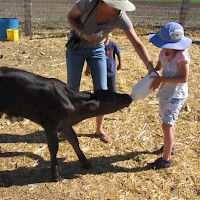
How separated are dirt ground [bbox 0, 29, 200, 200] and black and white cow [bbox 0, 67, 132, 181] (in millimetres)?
651

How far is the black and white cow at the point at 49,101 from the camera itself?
480cm

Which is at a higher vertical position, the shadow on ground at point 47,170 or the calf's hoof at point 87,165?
the calf's hoof at point 87,165

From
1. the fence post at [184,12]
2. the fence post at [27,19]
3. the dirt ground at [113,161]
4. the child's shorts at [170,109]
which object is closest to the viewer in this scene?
the dirt ground at [113,161]

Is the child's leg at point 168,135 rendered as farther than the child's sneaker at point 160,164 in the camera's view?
No

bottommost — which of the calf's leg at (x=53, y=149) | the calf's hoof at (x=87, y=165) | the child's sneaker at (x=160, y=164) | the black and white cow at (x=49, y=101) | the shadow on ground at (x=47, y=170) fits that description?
the shadow on ground at (x=47, y=170)

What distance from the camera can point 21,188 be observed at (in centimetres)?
495

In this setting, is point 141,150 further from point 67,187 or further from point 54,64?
point 54,64

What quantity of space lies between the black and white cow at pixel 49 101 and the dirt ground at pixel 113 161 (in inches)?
25.6

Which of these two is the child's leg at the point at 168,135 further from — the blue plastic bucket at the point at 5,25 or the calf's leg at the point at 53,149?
the blue plastic bucket at the point at 5,25

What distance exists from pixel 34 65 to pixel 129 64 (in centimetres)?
242

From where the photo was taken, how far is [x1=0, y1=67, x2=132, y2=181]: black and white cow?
4805mm

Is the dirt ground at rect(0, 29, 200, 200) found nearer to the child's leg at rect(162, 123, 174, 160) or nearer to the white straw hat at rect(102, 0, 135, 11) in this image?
the child's leg at rect(162, 123, 174, 160)

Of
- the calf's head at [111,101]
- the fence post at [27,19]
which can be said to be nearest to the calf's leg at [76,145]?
the calf's head at [111,101]

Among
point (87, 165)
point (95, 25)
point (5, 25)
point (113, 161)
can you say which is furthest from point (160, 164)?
point (5, 25)
